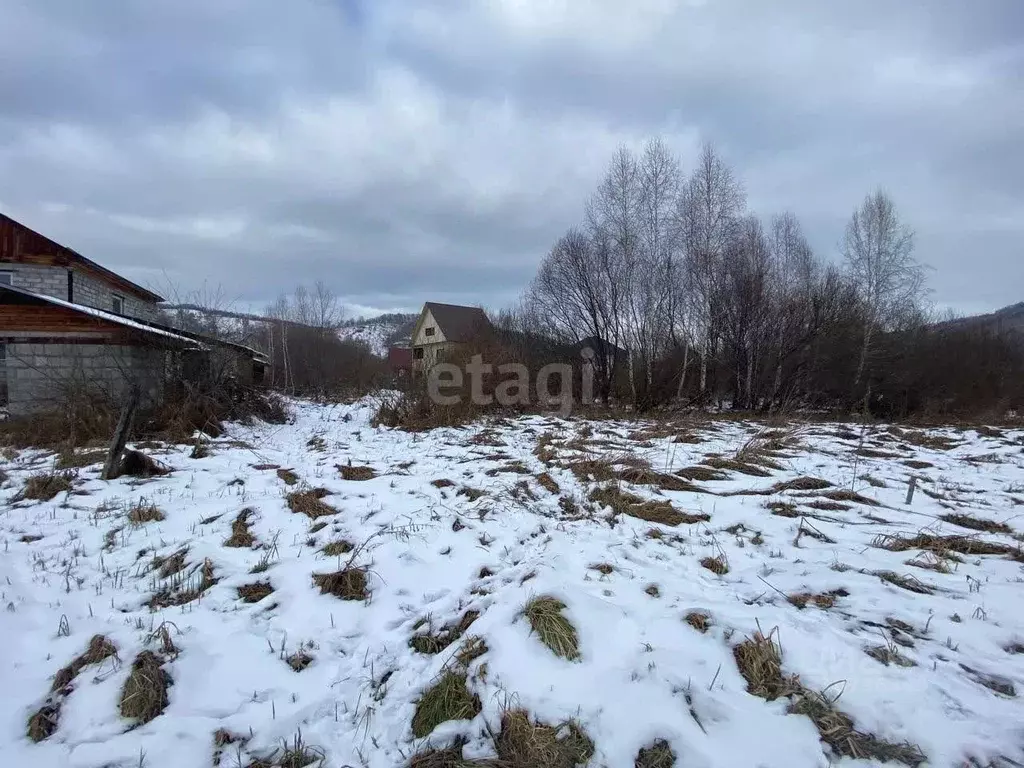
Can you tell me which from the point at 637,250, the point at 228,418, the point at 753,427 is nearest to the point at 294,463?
the point at 228,418

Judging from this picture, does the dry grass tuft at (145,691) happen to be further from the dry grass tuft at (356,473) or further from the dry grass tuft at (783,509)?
the dry grass tuft at (783,509)

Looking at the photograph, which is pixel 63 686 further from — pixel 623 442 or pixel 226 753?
pixel 623 442

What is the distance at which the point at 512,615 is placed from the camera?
99.3 inches

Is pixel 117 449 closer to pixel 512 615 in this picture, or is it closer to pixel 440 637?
pixel 440 637

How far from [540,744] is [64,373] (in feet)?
38.6

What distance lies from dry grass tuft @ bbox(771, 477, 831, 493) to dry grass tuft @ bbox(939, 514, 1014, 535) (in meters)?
1.12

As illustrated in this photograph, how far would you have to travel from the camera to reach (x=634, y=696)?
1950 mm

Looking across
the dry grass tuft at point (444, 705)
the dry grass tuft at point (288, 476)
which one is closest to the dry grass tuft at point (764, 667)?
the dry grass tuft at point (444, 705)

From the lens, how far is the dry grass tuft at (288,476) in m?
5.62

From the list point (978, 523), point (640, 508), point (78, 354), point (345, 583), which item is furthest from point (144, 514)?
point (78, 354)

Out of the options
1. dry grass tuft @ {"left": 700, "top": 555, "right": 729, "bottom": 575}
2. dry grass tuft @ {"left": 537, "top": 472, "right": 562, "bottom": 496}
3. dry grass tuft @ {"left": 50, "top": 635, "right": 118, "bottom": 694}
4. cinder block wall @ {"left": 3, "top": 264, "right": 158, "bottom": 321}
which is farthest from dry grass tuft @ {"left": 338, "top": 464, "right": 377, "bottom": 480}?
cinder block wall @ {"left": 3, "top": 264, "right": 158, "bottom": 321}

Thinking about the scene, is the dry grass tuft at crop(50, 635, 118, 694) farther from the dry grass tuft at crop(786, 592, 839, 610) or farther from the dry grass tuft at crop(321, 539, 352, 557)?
the dry grass tuft at crop(786, 592, 839, 610)

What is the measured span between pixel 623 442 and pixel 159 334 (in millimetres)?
9719

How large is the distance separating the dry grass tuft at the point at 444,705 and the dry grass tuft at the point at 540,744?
0.62 feet
